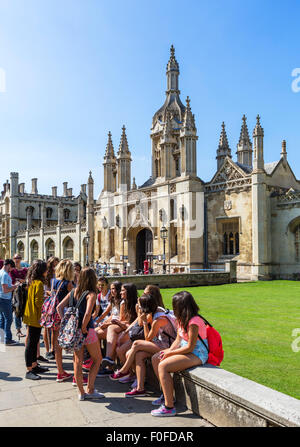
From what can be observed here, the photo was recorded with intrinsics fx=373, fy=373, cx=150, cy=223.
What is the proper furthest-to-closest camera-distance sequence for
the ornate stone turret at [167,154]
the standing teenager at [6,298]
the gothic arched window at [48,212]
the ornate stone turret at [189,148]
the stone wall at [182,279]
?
1. the gothic arched window at [48,212]
2. the ornate stone turret at [167,154]
3. the ornate stone turret at [189,148]
4. the stone wall at [182,279]
5. the standing teenager at [6,298]

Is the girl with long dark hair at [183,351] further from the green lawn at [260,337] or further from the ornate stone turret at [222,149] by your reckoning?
the ornate stone turret at [222,149]

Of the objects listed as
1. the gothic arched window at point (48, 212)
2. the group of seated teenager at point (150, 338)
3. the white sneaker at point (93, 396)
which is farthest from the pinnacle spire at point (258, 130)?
the gothic arched window at point (48, 212)

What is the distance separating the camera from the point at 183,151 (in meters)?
27.8

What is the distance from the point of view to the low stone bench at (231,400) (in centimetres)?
310

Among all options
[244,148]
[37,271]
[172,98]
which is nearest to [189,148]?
[244,148]

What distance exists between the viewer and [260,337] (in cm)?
767

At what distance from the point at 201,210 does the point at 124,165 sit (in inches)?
397

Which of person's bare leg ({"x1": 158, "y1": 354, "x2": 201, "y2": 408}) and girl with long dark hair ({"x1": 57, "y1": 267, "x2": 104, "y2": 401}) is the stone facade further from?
person's bare leg ({"x1": 158, "y1": 354, "x2": 201, "y2": 408})

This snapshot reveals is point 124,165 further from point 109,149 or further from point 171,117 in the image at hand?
point 171,117

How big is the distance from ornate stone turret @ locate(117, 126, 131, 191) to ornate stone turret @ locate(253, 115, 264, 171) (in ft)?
43.1

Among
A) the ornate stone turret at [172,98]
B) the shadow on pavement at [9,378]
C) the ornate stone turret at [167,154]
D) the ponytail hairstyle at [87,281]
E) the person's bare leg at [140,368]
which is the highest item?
the ornate stone turret at [172,98]

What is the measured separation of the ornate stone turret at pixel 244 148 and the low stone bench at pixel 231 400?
A: 3038 centimetres

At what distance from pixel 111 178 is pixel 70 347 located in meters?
32.8

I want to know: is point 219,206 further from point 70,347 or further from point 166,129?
point 70,347
